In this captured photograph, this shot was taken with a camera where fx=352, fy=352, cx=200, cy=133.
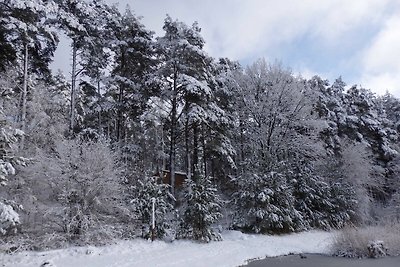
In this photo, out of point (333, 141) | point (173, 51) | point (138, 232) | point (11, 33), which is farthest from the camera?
point (333, 141)

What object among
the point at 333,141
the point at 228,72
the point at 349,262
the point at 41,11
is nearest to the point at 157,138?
the point at 228,72

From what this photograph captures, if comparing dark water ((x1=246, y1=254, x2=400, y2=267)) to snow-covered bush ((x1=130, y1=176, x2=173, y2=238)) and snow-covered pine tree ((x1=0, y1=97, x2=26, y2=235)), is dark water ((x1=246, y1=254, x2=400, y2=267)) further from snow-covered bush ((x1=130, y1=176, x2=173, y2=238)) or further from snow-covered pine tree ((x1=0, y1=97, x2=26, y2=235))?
snow-covered pine tree ((x1=0, y1=97, x2=26, y2=235))

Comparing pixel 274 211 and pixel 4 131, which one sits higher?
pixel 4 131

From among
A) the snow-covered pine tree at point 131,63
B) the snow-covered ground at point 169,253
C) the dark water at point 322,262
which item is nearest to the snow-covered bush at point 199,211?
the snow-covered ground at point 169,253

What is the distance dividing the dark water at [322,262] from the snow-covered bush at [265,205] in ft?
16.7

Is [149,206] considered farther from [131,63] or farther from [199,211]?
[131,63]

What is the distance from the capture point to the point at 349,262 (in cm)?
1259

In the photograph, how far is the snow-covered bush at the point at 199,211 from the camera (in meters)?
15.3

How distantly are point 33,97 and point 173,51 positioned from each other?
8837mm

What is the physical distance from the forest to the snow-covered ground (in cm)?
86

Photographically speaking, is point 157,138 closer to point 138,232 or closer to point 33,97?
point 33,97

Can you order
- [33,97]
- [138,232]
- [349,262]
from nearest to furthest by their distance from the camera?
[349,262] → [138,232] → [33,97]

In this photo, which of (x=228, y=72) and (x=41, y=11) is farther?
(x=228, y=72)

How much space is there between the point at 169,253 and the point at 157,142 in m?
20.7
